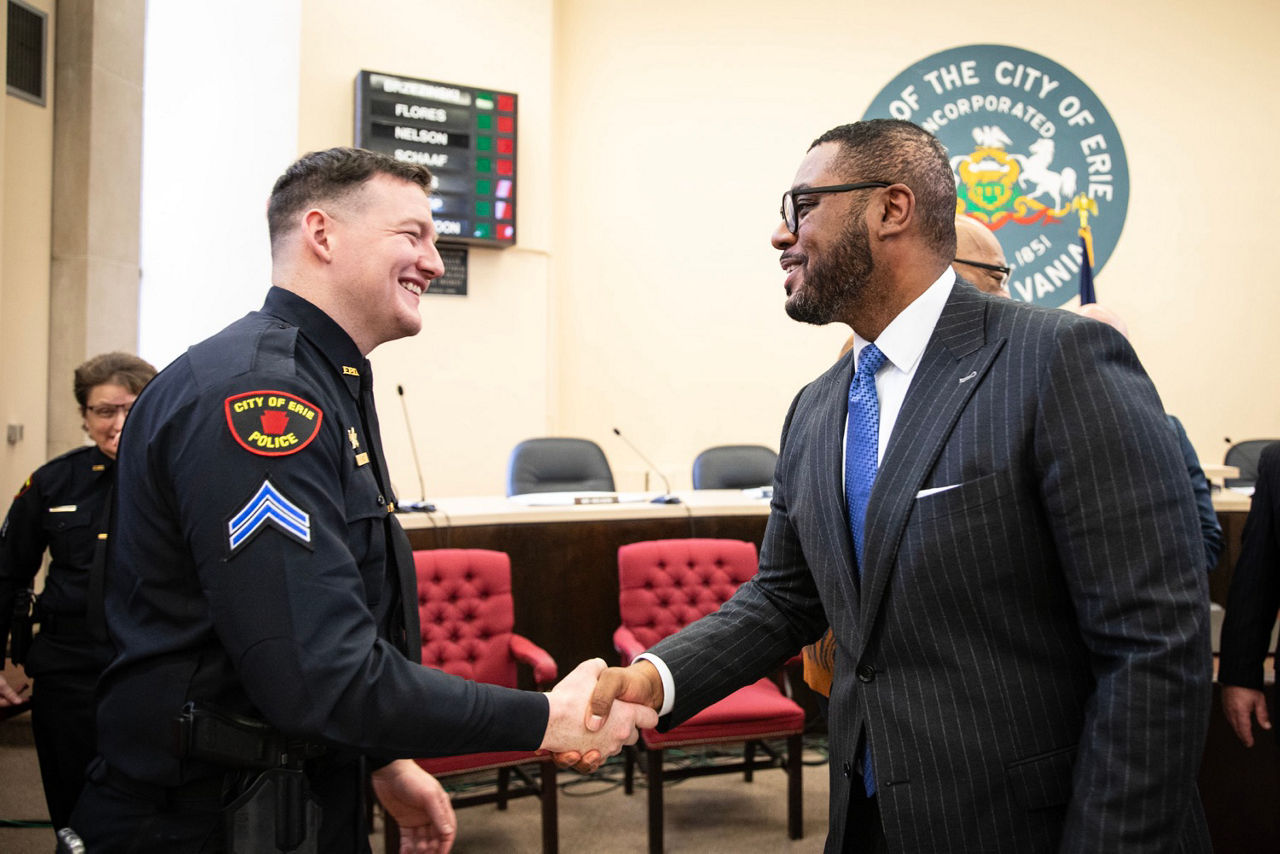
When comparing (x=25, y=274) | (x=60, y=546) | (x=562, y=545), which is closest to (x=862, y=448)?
(x=60, y=546)

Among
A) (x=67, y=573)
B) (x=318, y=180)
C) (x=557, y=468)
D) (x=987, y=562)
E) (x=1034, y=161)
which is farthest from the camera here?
(x=1034, y=161)

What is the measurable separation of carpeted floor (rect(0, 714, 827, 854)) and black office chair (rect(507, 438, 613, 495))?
4.89ft

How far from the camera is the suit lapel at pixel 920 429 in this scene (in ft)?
4.37

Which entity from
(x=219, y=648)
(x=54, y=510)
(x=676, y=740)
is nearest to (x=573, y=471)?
(x=676, y=740)

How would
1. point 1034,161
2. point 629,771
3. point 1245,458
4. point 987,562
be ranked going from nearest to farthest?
point 987,562, point 629,771, point 1245,458, point 1034,161

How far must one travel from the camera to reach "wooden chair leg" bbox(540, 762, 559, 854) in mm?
3357

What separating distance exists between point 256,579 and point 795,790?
2764 mm

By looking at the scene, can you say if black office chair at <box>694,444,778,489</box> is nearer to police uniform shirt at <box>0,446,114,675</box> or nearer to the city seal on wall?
the city seal on wall

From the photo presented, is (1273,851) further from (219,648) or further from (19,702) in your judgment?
(19,702)

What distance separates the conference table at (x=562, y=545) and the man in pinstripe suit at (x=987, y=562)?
2.79 metres

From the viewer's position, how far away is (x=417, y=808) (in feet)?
5.88

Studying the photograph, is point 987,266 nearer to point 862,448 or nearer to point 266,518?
point 862,448

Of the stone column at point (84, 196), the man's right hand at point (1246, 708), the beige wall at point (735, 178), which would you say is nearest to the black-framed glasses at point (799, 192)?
the man's right hand at point (1246, 708)

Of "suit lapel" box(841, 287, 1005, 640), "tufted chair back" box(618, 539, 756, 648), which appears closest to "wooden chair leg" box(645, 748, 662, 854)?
"tufted chair back" box(618, 539, 756, 648)
